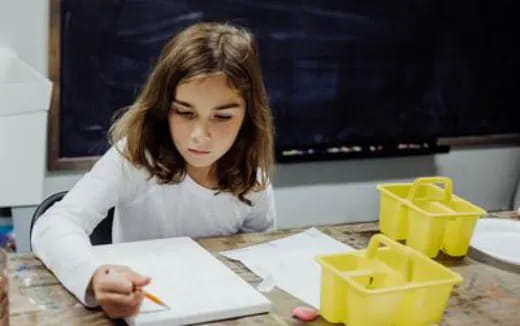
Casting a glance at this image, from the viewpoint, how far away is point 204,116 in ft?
4.80

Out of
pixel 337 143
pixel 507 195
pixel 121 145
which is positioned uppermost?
pixel 121 145

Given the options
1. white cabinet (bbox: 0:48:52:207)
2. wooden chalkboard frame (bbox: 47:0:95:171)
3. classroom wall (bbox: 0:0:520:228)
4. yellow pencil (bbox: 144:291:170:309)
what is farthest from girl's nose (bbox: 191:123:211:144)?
classroom wall (bbox: 0:0:520:228)

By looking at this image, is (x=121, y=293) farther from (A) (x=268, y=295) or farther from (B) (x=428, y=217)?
(B) (x=428, y=217)

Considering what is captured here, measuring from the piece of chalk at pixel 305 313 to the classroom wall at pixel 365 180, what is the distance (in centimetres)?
163

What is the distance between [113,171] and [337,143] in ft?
5.27

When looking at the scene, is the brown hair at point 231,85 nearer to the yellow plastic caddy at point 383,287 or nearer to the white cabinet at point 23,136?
the yellow plastic caddy at point 383,287

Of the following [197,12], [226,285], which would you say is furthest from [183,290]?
[197,12]

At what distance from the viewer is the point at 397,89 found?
10.2 ft

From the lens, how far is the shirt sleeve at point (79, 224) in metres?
1.25

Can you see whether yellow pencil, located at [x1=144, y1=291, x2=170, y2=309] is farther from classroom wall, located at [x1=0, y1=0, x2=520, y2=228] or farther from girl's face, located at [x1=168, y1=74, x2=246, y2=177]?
classroom wall, located at [x1=0, y1=0, x2=520, y2=228]

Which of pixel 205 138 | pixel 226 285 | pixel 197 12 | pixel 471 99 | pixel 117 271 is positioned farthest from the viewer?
pixel 471 99

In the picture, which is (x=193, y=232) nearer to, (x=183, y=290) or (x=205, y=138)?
(x=205, y=138)

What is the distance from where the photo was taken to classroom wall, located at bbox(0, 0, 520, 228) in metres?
3.07

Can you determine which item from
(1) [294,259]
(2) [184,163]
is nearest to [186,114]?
(2) [184,163]
